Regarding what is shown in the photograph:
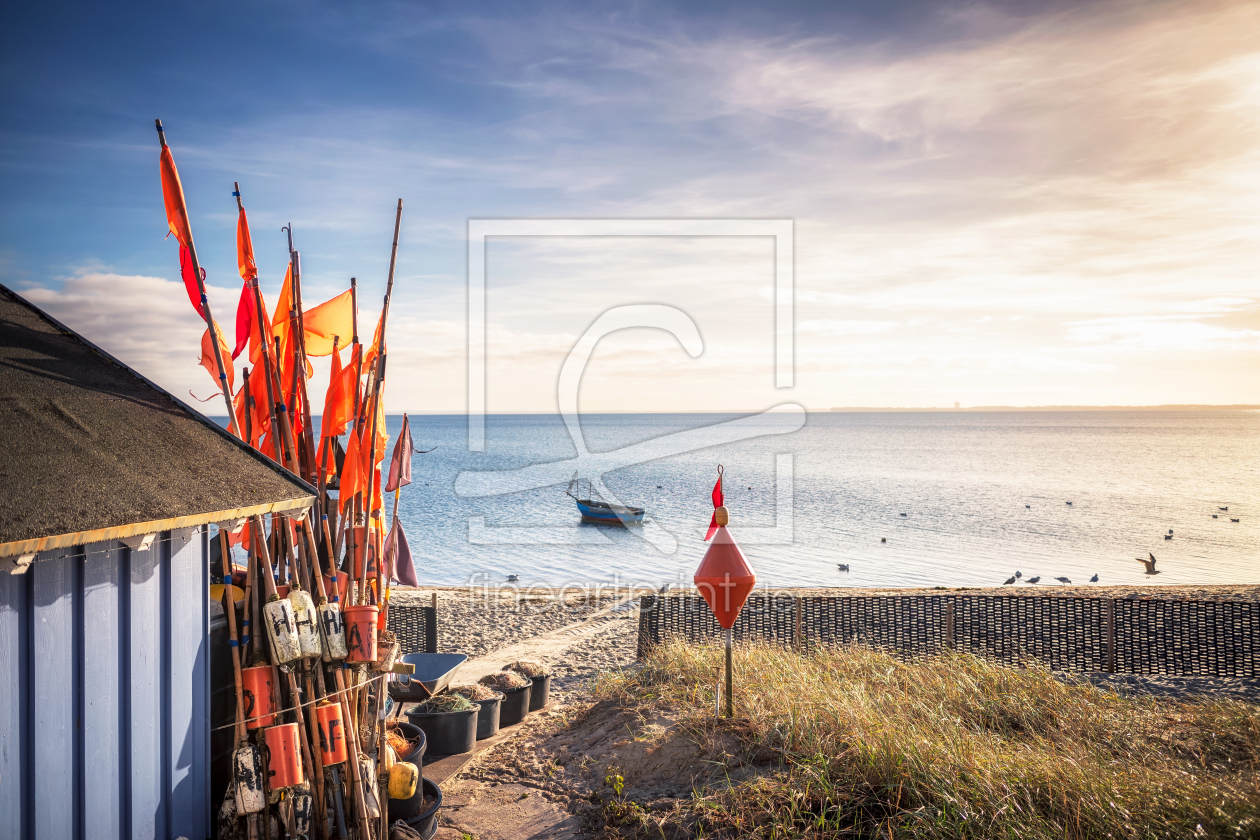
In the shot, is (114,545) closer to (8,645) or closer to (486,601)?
(8,645)

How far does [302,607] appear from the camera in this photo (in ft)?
14.1

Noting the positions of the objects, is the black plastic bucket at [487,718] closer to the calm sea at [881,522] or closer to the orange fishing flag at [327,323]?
the orange fishing flag at [327,323]

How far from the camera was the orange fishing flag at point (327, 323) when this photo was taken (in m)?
5.36

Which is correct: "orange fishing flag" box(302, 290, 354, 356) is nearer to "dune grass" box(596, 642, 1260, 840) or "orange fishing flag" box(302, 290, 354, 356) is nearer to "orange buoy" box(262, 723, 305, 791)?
"orange buoy" box(262, 723, 305, 791)

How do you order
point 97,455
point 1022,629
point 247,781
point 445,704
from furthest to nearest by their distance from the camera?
point 1022,629 → point 445,704 → point 247,781 → point 97,455

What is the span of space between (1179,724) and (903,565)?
25.4 m

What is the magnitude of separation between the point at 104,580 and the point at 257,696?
3.83 feet

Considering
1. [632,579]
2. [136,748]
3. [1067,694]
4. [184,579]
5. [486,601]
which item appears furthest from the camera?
[632,579]

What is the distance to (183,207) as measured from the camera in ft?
14.7

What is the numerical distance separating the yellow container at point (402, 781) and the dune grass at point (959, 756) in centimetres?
165

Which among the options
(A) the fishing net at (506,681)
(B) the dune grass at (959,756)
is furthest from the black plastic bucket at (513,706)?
(B) the dune grass at (959,756)

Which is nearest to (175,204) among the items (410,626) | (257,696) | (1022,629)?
(257,696)

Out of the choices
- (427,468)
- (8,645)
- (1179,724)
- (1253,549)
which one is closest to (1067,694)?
(1179,724)

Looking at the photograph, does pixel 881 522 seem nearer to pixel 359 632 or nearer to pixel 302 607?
pixel 359 632
